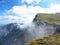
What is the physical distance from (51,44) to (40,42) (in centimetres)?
633

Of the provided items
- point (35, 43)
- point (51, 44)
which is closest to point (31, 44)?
point (35, 43)

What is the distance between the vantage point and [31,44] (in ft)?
295

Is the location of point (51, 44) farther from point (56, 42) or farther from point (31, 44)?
point (31, 44)

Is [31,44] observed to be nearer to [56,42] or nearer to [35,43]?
[35,43]

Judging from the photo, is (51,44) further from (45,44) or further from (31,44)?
(31,44)

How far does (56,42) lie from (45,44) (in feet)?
15.9

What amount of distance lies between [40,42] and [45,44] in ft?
14.3

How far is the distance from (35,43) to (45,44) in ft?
16.9

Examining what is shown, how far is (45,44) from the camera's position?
88062 mm

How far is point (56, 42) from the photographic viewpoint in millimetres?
88500

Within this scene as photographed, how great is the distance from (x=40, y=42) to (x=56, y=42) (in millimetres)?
7531

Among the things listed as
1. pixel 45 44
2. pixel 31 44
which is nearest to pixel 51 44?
pixel 45 44

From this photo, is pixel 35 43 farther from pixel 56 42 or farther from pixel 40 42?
pixel 56 42

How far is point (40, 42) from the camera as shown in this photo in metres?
91.9
